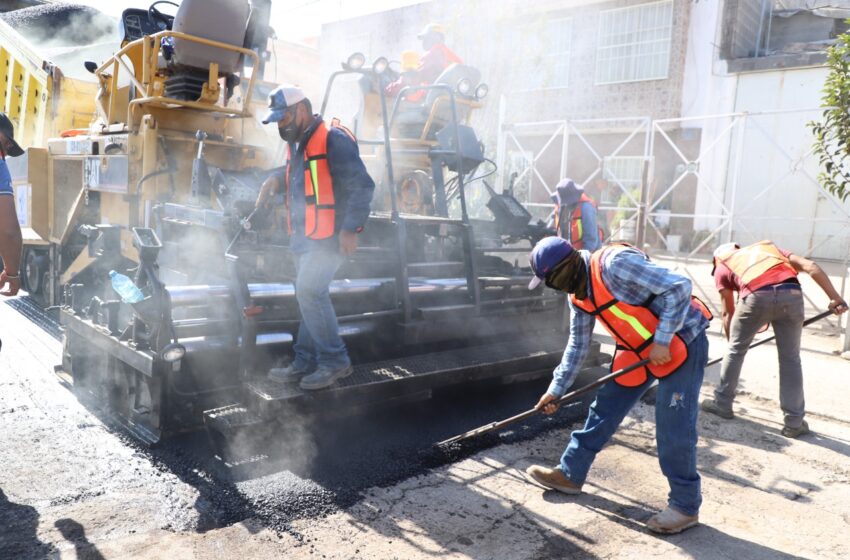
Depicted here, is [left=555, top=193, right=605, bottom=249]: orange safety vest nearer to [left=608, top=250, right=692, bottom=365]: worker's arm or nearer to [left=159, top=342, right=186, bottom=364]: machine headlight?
[left=608, top=250, right=692, bottom=365]: worker's arm

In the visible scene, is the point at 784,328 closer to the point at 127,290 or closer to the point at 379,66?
the point at 379,66

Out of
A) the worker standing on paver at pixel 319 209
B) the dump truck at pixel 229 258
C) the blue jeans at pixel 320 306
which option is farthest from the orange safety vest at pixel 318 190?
the dump truck at pixel 229 258

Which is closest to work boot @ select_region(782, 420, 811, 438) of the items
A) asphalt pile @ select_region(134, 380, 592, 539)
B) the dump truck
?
asphalt pile @ select_region(134, 380, 592, 539)

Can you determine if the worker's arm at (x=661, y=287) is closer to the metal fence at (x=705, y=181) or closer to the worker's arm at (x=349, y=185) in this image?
the worker's arm at (x=349, y=185)

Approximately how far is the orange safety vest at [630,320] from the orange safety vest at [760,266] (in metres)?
1.54

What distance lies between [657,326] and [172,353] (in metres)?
2.48

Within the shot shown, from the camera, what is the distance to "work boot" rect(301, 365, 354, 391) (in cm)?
369

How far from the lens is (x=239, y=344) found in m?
3.92

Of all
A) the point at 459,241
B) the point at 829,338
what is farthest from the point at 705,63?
the point at 459,241

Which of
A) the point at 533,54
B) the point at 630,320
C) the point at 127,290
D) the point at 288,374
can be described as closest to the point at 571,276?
the point at 630,320

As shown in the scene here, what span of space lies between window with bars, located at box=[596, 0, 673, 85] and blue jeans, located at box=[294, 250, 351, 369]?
13.2 m

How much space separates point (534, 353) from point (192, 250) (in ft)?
8.41

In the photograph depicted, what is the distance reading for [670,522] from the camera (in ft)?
10.1

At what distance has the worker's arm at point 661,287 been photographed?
287 cm
